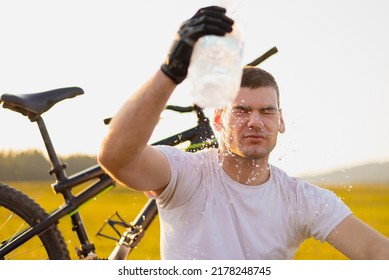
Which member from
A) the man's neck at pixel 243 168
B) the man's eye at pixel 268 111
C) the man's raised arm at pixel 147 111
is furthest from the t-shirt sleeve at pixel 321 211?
the man's raised arm at pixel 147 111

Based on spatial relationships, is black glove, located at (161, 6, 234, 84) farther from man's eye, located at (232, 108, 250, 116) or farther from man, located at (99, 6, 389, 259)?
man's eye, located at (232, 108, 250, 116)

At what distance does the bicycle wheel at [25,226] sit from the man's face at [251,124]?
5.16ft

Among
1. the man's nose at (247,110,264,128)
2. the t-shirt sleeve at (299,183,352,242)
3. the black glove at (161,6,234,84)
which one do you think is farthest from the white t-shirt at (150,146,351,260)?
the black glove at (161,6,234,84)

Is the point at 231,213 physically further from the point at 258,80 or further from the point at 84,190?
the point at 84,190

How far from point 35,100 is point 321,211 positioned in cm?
174

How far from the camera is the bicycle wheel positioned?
4449mm

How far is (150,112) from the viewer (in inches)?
98.4

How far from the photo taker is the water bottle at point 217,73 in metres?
2.51

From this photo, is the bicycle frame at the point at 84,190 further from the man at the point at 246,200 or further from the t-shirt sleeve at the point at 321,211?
the t-shirt sleeve at the point at 321,211

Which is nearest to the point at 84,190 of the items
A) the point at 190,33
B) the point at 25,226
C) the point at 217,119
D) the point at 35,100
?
the point at 25,226

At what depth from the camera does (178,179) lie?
9.97 feet

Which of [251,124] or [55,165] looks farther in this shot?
[55,165]

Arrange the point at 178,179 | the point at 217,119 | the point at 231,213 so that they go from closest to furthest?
the point at 178,179
the point at 231,213
the point at 217,119
